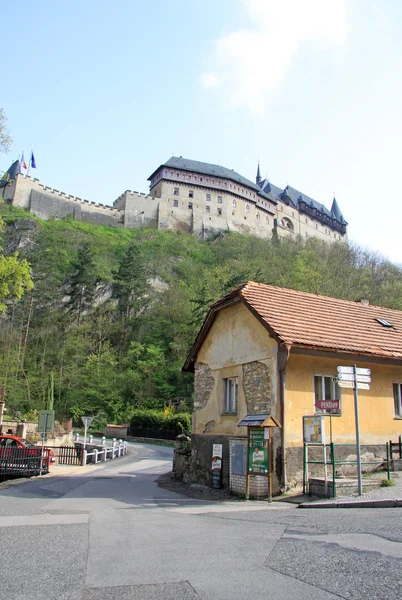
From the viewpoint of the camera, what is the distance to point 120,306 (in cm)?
6253

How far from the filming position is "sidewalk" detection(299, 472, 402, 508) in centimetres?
1033

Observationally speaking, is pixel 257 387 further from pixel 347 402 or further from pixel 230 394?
pixel 347 402

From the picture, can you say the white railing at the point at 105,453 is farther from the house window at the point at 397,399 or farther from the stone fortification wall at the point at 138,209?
the stone fortification wall at the point at 138,209

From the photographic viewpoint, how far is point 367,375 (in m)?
12.3

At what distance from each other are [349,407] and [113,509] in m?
7.38

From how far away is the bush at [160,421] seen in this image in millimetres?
37662

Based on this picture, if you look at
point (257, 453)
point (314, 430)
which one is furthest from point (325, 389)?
point (257, 453)

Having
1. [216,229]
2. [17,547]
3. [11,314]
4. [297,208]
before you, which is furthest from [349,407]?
[297,208]

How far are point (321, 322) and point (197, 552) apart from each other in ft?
34.2

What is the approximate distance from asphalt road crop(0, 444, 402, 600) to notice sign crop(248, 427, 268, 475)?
39.7 inches

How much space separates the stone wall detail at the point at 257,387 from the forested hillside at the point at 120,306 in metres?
29.0

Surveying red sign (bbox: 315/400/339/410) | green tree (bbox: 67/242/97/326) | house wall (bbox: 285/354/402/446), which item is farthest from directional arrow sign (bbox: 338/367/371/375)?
green tree (bbox: 67/242/97/326)

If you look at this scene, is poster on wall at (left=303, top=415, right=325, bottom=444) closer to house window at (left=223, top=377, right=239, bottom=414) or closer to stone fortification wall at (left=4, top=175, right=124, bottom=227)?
house window at (left=223, top=377, right=239, bottom=414)

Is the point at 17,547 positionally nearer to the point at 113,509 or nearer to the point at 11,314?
the point at 113,509
